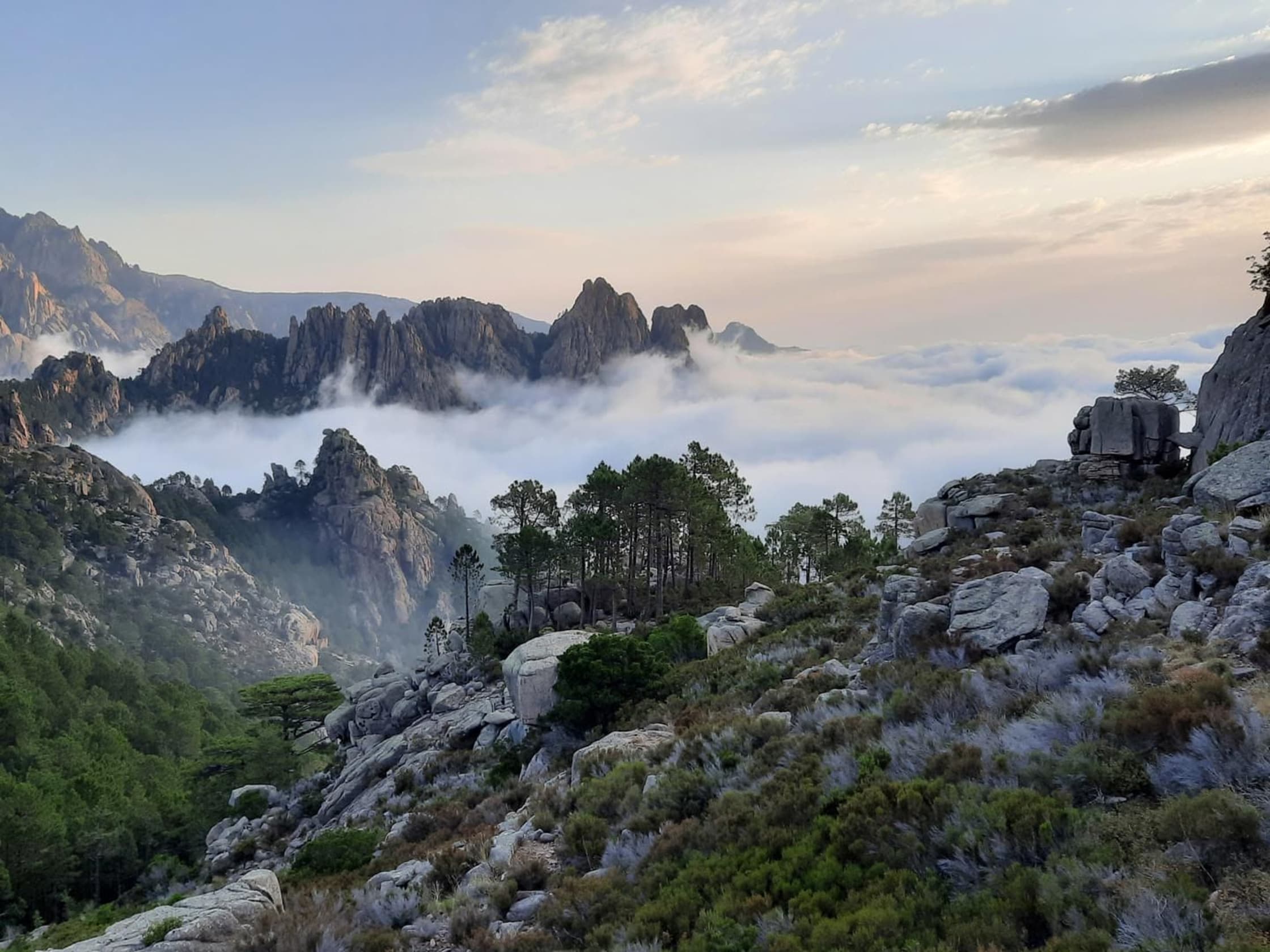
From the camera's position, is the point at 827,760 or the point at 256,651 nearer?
the point at 827,760

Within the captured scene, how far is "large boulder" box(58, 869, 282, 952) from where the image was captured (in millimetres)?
9836

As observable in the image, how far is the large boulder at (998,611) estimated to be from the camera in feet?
47.1

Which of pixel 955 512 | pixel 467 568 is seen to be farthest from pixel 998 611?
pixel 467 568

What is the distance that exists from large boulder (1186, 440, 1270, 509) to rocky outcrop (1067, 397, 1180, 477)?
65.3ft

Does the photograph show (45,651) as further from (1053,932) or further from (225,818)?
(1053,932)

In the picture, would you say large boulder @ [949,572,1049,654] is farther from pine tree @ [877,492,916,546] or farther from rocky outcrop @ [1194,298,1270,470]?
pine tree @ [877,492,916,546]

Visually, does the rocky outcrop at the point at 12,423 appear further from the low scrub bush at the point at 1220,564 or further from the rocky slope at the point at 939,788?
the low scrub bush at the point at 1220,564

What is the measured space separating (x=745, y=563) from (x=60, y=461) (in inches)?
6825

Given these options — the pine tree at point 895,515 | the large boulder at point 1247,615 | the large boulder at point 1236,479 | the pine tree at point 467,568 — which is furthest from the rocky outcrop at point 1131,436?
the pine tree at point 467,568

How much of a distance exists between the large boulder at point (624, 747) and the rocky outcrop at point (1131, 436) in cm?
3402

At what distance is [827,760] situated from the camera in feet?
34.2

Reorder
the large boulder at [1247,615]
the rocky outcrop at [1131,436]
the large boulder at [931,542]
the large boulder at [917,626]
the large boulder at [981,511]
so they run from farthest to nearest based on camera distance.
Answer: the rocky outcrop at [1131,436]
the large boulder at [981,511]
the large boulder at [931,542]
the large boulder at [917,626]
the large boulder at [1247,615]

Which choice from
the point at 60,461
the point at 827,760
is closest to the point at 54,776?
the point at 827,760

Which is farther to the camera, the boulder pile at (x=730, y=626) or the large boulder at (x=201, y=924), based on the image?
the boulder pile at (x=730, y=626)
